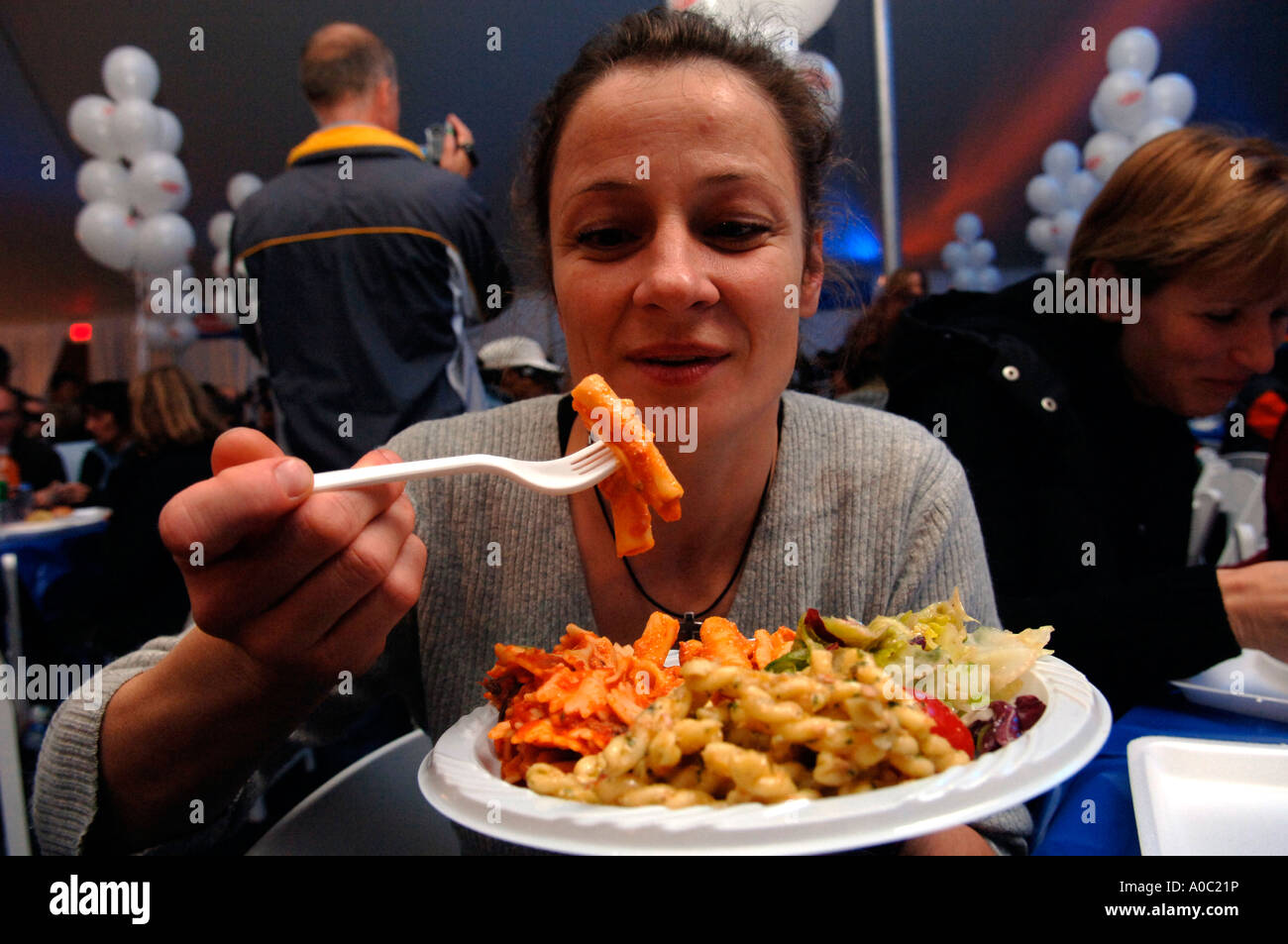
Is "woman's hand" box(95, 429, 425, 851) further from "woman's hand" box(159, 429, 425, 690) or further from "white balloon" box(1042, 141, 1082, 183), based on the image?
"white balloon" box(1042, 141, 1082, 183)

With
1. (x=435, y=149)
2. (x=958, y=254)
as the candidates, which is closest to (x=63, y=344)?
(x=435, y=149)

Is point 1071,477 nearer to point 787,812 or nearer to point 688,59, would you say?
point 688,59

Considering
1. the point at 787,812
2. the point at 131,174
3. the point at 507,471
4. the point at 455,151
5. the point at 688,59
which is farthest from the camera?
the point at 131,174

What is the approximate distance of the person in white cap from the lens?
1.87 m

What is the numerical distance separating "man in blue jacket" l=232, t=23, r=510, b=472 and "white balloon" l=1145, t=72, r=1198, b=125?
4974mm

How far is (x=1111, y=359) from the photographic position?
1802mm

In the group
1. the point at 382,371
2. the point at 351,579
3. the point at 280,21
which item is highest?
the point at 280,21

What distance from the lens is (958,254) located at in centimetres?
812

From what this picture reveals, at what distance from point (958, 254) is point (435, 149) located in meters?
6.71

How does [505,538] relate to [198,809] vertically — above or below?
above

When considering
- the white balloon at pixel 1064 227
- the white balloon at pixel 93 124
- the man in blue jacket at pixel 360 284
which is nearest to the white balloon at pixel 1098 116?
the white balloon at pixel 1064 227

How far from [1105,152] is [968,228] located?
293cm

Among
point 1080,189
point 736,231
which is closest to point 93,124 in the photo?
point 736,231
